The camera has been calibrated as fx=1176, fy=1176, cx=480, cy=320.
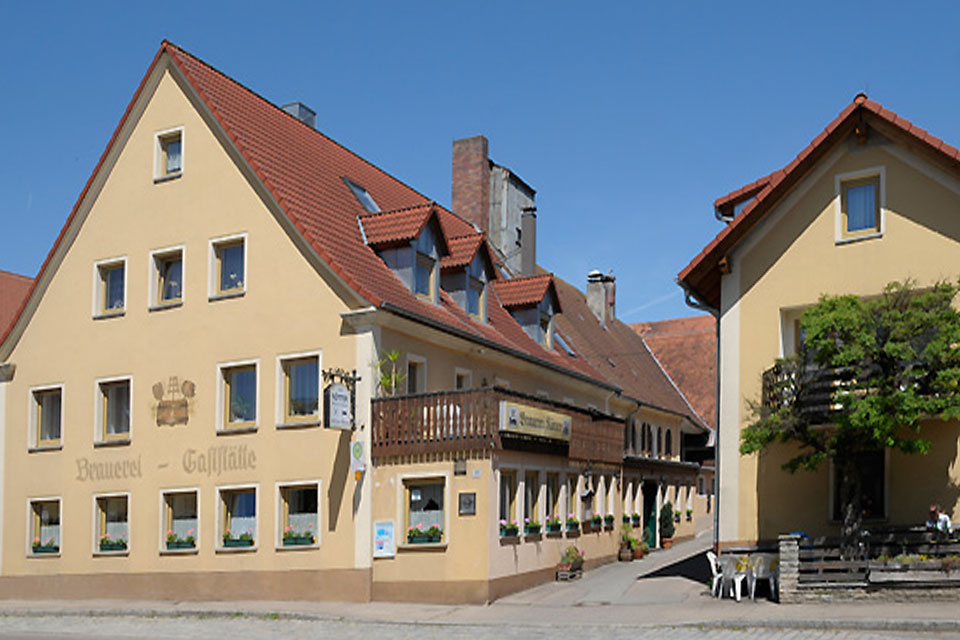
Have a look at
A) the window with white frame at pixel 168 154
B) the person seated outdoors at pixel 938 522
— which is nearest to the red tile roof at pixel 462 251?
the window with white frame at pixel 168 154

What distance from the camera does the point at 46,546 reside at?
1101 inches

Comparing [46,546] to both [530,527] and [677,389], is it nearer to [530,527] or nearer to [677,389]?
[530,527]

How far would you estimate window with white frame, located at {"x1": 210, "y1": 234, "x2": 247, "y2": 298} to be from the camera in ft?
85.4

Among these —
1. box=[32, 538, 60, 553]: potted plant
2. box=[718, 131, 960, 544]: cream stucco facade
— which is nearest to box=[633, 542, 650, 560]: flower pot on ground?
box=[718, 131, 960, 544]: cream stucco facade

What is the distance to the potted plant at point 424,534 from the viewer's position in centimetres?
2325

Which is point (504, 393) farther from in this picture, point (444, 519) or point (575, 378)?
point (575, 378)

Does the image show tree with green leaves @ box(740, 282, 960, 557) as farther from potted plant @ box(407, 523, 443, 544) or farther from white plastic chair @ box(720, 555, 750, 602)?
potted plant @ box(407, 523, 443, 544)

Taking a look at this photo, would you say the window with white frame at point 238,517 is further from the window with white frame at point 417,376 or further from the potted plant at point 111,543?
the window with white frame at point 417,376

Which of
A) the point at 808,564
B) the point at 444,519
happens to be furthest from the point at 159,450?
the point at 808,564

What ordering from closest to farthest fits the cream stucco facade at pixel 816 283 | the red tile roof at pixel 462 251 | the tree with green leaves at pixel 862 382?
the tree with green leaves at pixel 862 382
the cream stucco facade at pixel 816 283
the red tile roof at pixel 462 251

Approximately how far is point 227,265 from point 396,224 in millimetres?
3943

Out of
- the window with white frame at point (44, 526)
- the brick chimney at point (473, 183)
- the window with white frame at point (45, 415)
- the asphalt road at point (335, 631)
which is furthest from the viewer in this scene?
the brick chimney at point (473, 183)

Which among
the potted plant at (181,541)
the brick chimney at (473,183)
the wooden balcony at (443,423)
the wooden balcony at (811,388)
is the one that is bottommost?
the potted plant at (181,541)

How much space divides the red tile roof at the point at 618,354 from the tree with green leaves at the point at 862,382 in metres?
16.6
